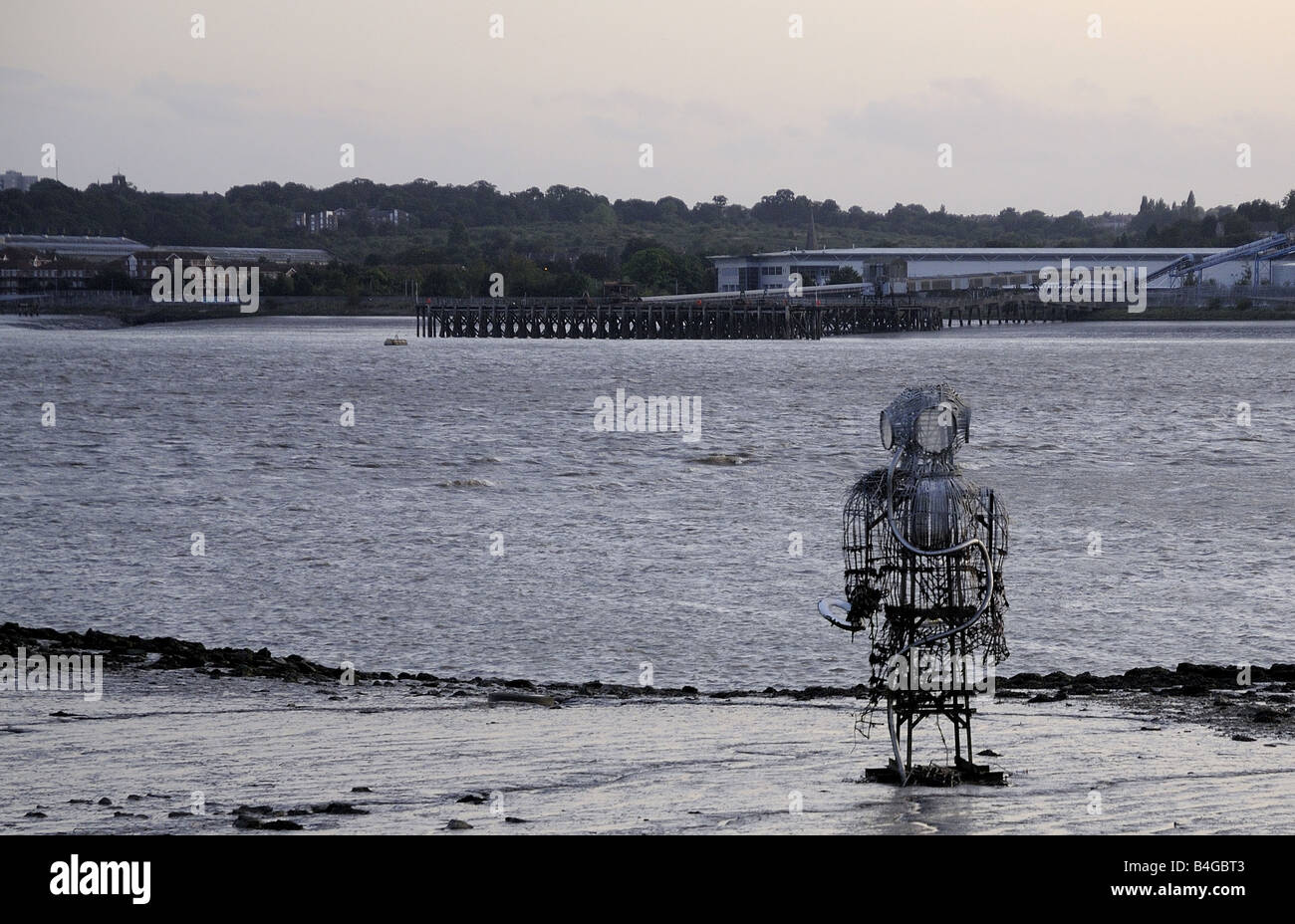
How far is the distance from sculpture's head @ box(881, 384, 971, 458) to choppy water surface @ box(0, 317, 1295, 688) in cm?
778

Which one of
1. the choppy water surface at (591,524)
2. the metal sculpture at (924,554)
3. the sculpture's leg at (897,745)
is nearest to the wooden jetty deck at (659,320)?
the choppy water surface at (591,524)

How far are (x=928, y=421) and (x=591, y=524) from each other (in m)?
21.9

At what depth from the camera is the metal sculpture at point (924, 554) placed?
36.5 feet

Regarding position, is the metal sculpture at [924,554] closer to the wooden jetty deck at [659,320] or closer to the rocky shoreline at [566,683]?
the rocky shoreline at [566,683]

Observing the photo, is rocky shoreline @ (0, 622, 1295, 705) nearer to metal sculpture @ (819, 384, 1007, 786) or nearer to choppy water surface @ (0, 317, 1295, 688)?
choppy water surface @ (0, 317, 1295, 688)

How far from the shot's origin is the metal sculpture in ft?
36.5

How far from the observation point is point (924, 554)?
1096 centimetres

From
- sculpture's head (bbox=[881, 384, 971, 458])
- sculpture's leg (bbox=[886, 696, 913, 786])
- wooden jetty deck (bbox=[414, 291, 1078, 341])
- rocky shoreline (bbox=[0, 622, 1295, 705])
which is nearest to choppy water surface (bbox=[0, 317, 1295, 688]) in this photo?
rocky shoreline (bbox=[0, 622, 1295, 705])

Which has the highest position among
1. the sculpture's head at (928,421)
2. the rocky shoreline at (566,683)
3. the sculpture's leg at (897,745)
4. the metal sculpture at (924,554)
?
the sculpture's head at (928,421)

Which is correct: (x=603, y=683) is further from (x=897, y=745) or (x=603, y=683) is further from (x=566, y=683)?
(x=897, y=745)

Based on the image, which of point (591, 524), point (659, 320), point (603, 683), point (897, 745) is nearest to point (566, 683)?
point (603, 683)

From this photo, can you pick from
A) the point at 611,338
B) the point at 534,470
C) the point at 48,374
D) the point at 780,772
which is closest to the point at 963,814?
the point at 780,772

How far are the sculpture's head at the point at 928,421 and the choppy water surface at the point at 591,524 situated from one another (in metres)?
7.78
